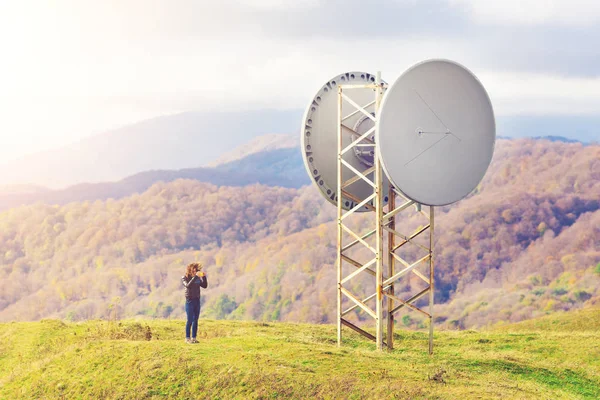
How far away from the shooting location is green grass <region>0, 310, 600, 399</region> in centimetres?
1281

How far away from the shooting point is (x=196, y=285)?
49.8 feet

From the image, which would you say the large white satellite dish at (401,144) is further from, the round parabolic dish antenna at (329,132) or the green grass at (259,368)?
the green grass at (259,368)

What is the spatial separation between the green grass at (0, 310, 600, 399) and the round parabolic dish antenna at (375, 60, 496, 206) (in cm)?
391

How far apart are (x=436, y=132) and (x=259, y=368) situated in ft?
21.8

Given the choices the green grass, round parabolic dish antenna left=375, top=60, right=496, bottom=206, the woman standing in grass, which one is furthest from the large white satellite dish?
the woman standing in grass

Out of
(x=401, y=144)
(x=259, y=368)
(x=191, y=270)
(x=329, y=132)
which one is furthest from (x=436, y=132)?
(x=259, y=368)

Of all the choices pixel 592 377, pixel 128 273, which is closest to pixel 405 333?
pixel 592 377

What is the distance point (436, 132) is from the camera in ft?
51.8

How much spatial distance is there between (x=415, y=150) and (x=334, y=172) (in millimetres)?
3292

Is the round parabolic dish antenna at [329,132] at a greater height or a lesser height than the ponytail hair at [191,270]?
greater

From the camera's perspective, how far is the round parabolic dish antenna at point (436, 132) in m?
15.0

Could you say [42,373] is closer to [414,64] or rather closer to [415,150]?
[415,150]

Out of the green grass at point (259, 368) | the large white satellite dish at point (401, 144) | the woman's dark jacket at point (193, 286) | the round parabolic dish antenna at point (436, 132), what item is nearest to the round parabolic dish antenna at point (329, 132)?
the large white satellite dish at point (401, 144)

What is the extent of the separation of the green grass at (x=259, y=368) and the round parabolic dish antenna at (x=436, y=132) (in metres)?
3.91
